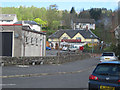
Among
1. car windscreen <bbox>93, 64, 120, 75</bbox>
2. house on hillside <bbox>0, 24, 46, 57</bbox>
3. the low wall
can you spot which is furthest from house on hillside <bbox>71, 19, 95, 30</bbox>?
car windscreen <bbox>93, 64, 120, 75</bbox>

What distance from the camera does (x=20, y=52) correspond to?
1164 inches

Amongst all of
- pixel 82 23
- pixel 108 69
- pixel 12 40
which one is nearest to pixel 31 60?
pixel 12 40

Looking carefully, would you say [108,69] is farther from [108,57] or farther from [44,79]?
[108,57]

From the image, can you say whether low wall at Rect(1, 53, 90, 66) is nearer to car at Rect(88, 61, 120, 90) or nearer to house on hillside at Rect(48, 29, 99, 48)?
car at Rect(88, 61, 120, 90)

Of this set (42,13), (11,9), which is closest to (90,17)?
(42,13)

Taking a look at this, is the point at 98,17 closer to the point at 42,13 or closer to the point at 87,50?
the point at 42,13

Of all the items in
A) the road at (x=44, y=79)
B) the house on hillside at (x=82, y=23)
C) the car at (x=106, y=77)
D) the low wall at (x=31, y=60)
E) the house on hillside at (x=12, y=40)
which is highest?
the house on hillside at (x=82, y=23)

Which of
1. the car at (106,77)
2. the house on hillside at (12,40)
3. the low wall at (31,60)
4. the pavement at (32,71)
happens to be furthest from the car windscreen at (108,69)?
the house on hillside at (12,40)

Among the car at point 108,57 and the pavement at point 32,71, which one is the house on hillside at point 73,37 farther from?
the pavement at point 32,71

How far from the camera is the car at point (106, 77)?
838 cm

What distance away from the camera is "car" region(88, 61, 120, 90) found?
8.38m

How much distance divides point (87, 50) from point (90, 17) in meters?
70.5

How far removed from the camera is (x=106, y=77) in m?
8.55

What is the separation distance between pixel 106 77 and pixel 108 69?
1.27ft
